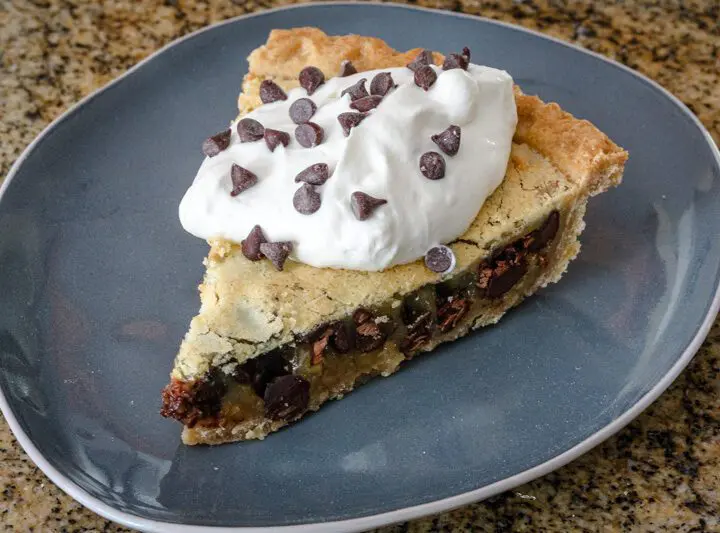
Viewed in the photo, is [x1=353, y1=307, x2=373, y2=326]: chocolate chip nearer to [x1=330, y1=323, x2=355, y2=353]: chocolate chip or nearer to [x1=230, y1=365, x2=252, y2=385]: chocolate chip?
[x1=330, y1=323, x2=355, y2=353]: chocolate chip

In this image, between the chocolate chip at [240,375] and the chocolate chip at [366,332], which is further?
the chocolate chip at [366,332]

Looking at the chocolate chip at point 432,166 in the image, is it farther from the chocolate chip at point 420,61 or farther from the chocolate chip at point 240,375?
the chocolate chip at point 240,375

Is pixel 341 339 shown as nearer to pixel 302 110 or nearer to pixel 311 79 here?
pixel 302 110

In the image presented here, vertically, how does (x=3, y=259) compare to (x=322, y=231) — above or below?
below

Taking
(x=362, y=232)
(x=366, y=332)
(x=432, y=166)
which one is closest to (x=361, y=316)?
(x=366, y=332)

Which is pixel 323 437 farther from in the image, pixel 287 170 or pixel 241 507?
pixel 287 170

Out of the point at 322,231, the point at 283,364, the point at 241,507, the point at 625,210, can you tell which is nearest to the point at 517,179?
the point at 625,210

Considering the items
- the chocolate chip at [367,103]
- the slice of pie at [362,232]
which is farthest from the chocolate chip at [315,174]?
the chocolate chip at [367,103]
